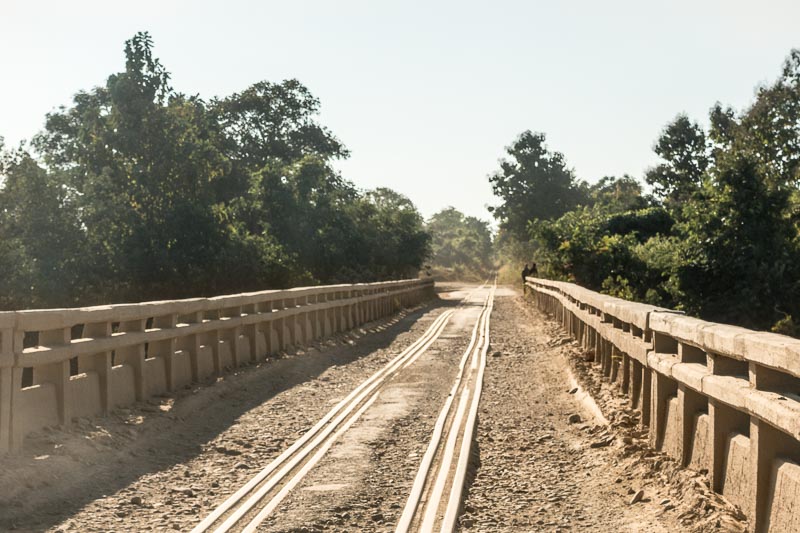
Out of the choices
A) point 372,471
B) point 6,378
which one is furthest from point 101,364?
point 372,471

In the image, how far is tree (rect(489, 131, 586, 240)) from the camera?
97062 mm

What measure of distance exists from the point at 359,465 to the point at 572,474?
1957 mm

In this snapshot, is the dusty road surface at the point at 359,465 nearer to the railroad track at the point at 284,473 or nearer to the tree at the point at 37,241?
the railroad track at the point at 284,473

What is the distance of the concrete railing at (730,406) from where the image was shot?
5.50 metres

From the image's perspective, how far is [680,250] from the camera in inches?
963

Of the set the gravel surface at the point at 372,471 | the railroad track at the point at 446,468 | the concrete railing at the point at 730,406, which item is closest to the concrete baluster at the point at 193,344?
the gravel surface at the point at 372,471

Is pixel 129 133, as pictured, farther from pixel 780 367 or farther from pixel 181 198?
pixel 780 367

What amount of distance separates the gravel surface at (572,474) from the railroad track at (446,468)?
0.47ft

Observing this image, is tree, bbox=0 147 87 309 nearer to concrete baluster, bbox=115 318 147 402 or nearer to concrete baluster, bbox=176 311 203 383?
concrete baluster, bbox=176 311 203 383

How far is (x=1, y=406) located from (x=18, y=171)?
2732 centimetres

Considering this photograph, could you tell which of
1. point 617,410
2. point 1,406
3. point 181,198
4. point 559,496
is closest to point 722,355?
point 559,496

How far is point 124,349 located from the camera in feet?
38.0

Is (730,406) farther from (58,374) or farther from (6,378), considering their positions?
(58,374)

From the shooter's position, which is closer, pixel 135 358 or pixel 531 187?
pixel 135 358
